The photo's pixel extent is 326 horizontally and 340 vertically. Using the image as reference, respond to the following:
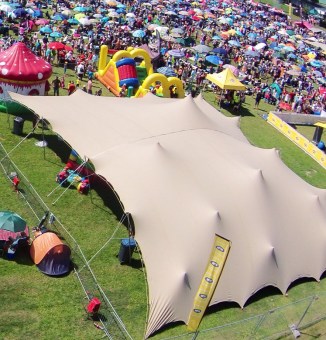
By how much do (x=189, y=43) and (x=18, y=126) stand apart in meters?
26.9

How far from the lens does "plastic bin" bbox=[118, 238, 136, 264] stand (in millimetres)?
13633

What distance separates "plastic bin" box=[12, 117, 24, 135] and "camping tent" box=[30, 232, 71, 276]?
7.97m

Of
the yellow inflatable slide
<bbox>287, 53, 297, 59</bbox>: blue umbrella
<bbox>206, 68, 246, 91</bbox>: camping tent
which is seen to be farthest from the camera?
<bbox>287, 53, 297, 59</bbox>: blue umbrella

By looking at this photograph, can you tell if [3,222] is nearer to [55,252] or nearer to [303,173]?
[55,252]

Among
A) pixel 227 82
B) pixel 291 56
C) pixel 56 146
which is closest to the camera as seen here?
pixel 56 146

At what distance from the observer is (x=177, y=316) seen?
11797 millimetres

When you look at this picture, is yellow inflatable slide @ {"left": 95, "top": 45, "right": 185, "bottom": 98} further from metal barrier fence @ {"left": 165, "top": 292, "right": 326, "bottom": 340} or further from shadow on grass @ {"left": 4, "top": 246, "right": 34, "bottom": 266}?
metal barrier fence @ {"left": 165, "top": 292, "right": 326, "bottom": 340}

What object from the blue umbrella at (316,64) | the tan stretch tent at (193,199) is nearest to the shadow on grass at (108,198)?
the tan stretch tent at (193,199)

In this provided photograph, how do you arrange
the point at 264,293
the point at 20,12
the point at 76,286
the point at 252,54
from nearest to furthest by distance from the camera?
the point at 76,286 → the point at 264,293 → the point at 20,12 → the point at 252,54

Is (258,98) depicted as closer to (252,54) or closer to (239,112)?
(239,112)

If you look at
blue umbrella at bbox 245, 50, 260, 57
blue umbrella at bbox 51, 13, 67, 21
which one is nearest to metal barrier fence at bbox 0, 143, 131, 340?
blue umbrella at bbox 51, 13, 67, 21

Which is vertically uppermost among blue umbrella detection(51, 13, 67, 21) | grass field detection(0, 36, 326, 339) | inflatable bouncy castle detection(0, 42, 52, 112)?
inflatable bouncy castle detection(0, 42, 52, 112)

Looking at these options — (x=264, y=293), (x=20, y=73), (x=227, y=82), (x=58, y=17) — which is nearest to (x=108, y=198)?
(x=264, y=293)

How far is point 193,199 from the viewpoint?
13938mm
